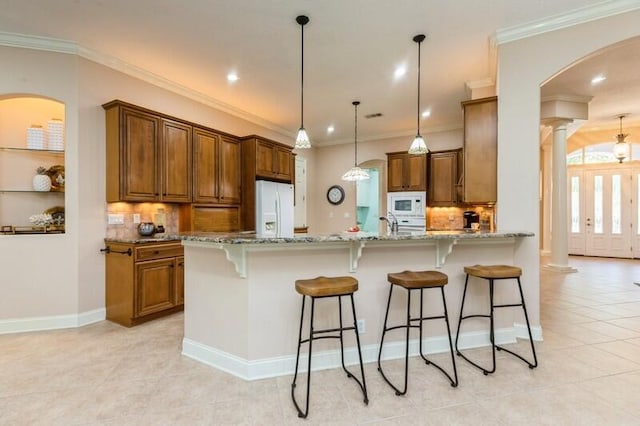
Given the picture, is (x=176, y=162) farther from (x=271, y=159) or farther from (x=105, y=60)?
(x=271, y=159)

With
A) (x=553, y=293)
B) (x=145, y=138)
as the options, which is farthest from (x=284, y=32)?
(x=553, y=293)

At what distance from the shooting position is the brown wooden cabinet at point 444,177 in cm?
600

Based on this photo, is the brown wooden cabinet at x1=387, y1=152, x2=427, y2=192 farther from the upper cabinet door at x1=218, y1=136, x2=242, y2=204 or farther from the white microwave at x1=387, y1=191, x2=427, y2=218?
the upper cabinet door at x1=218, y1=136, x2=242, y2=204

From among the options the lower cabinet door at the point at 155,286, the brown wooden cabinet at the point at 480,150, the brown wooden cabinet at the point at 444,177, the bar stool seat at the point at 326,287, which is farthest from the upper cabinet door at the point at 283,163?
the bar stool seat at the point at 326,287

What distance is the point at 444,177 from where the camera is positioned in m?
6.12

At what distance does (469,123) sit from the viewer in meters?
3.34

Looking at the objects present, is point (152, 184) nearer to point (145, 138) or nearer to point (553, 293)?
point (145, 138)

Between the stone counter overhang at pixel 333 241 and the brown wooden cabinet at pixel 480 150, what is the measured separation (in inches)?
22.9

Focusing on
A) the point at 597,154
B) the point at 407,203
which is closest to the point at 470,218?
the point at 407,203

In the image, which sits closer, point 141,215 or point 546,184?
point 141,215

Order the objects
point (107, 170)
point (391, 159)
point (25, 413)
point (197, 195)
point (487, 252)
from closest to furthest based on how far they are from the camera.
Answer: point (25, 413), point (487, 252), point (107, 170), point (197, 195), point (391, 159)

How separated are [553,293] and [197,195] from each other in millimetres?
5349

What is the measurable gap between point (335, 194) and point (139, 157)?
4831 millimetres

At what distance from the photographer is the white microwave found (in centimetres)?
625
